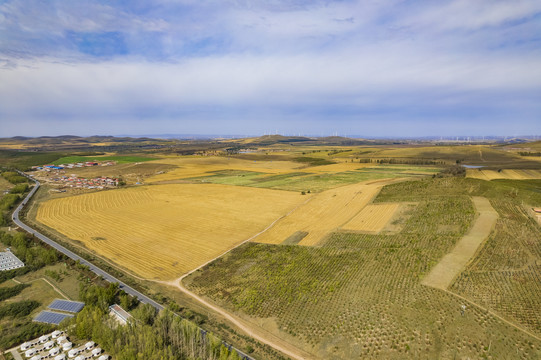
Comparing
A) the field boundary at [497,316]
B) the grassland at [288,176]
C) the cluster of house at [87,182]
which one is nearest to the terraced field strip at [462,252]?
the field boundary at [497,316]

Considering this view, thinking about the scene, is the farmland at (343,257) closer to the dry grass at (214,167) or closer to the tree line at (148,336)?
the tree line at (148,336)

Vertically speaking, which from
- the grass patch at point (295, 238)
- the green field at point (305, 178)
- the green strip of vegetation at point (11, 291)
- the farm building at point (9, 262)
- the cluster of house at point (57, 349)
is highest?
the green field at point (305, 178)

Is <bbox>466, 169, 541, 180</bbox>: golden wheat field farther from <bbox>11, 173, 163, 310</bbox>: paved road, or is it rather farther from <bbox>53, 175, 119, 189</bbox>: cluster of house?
<bbox>53, 175, 119, 189</bbox>: cluster of house

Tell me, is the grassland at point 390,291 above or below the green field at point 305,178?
below

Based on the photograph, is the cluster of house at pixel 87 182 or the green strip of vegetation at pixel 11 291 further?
the cluster of house at pixel 87 182

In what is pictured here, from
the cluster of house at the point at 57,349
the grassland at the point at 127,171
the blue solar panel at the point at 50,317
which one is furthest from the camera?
the grassland at the point at 127,171

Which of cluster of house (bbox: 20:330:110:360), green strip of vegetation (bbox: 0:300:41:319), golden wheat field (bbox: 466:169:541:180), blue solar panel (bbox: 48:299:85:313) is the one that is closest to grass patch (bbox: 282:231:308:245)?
blue solar panel (bbox: 48:299:85:313)
